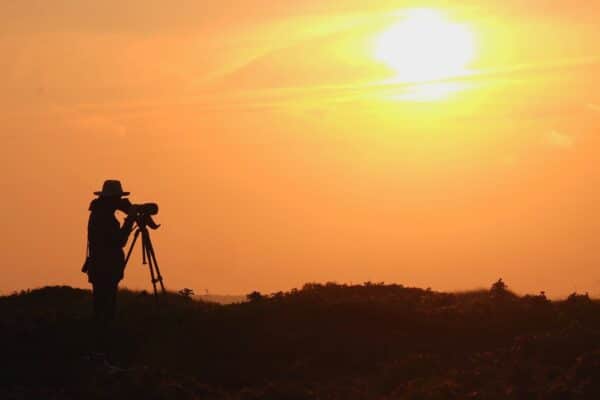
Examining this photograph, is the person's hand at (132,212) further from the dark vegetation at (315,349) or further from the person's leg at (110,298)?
the dark vegetation at (315,349)

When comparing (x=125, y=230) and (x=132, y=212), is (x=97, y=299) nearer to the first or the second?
(x=125, y=230)

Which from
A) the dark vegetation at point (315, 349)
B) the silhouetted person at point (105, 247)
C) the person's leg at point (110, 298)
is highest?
the silhouetted person at point (105, 247)

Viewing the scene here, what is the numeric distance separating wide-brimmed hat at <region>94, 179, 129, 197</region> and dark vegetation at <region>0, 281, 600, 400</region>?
2.55m

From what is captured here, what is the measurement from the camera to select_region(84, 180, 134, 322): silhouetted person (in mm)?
24047

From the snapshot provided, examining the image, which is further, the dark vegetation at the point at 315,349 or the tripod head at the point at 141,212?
the tripod head at the point at 141,212

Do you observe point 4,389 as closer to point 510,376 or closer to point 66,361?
point 66,361

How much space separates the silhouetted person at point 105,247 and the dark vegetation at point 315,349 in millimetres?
597

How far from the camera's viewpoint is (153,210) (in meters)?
24.9

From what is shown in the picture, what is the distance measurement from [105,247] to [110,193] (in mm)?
1040

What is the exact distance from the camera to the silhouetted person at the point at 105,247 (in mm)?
24047

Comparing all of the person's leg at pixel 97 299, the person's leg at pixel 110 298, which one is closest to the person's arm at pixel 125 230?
the person's leg at pixel 110 298

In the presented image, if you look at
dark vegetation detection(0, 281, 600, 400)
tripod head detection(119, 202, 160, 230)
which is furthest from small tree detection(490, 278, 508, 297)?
tripod head detection(119, 202, 160, 230)

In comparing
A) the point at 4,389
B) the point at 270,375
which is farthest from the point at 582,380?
the point at 4,389

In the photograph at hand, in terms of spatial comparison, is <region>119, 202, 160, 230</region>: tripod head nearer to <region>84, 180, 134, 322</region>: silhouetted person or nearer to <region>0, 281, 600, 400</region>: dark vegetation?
<region>84, 180, 134, 322</region>: silhouetted person
